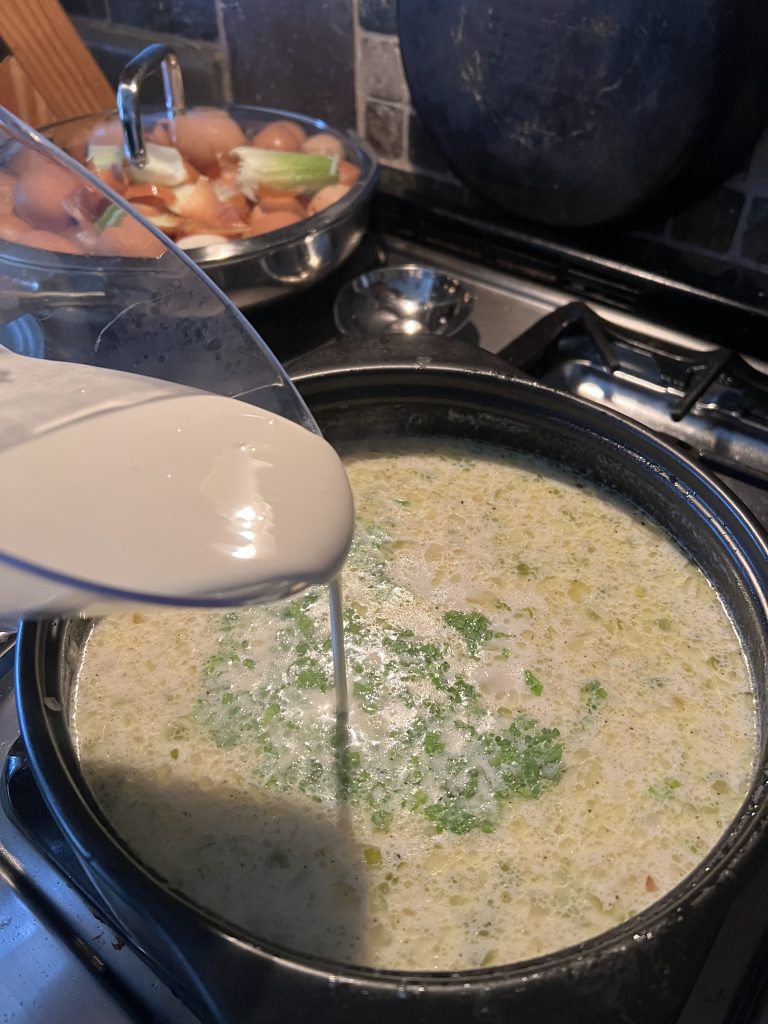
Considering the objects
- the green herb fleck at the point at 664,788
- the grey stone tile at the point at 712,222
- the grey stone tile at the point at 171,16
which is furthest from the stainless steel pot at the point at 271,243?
the green herb fleck at the point at 664,788

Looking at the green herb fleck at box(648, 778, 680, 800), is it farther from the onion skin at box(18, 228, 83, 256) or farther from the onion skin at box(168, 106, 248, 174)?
the onion skin at box(168, 106, 248, 174)

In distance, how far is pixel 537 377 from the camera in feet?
4.65

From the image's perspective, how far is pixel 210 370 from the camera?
0.91 meters

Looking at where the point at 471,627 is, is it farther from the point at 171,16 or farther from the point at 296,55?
the point at 171,16

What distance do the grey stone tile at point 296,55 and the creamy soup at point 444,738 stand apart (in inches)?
41.0

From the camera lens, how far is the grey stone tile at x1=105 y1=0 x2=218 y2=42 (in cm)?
190

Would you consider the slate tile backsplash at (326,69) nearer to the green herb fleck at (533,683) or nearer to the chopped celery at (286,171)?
the chopped celery at (286,171)

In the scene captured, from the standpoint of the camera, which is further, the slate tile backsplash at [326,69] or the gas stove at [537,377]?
the slate tile backsplash at [326,69]

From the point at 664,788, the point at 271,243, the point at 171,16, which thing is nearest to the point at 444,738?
the point at 664,788

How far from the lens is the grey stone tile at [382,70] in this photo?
66.3 inches

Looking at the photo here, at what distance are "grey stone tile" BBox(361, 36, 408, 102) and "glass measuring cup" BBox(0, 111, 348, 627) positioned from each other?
951 mm

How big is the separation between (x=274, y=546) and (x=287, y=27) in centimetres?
151

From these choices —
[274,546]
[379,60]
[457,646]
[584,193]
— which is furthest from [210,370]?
[379,60]

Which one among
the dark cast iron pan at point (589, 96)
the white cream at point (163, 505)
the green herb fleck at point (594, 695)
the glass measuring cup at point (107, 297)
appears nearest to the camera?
the white cream at point (163, 505)
